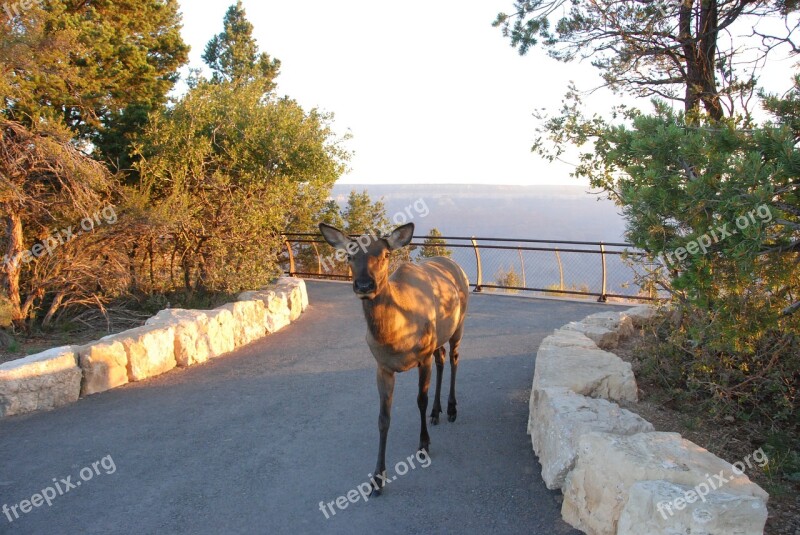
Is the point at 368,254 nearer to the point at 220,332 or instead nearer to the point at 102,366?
the point at 102,366

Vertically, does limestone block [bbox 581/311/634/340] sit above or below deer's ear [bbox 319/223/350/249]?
below

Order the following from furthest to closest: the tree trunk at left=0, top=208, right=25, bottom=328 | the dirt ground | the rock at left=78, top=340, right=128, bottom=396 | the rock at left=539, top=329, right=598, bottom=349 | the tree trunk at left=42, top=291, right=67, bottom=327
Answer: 1. the tree trunk at left=42, top=291, right=67, bottom=327
2. the tree trunk at left=0, top=208, right=25, bottom=328
3. the rock at left=78, top=340, right=128, bottom=396
4. the rock at left=539, top=329, right=598, bottom=349
5. the dirt ground

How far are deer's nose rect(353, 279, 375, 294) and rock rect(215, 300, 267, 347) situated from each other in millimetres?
5840

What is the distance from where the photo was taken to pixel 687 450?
147 inches

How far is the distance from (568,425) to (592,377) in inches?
42.4

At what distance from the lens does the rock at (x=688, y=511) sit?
2988mm

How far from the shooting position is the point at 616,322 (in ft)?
26.0

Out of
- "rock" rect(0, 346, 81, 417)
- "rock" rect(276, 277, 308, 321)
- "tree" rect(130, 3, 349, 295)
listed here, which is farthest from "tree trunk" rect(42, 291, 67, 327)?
"rock" rect(276, 277, 308, 321)

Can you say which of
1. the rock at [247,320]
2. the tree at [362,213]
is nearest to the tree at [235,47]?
the tree at [362,213]

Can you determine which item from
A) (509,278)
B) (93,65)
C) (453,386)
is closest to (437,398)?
(453,386)

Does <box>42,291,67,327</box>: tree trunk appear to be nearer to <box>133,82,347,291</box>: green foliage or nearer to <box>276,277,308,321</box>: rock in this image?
<box>133,82,347,291</box>: green foliage

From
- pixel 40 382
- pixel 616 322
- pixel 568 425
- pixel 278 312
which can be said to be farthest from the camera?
pixel 278 312

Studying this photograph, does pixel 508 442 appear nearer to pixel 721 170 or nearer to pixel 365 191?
pixel 721 170

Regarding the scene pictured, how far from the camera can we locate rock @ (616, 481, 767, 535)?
2.99 metres
